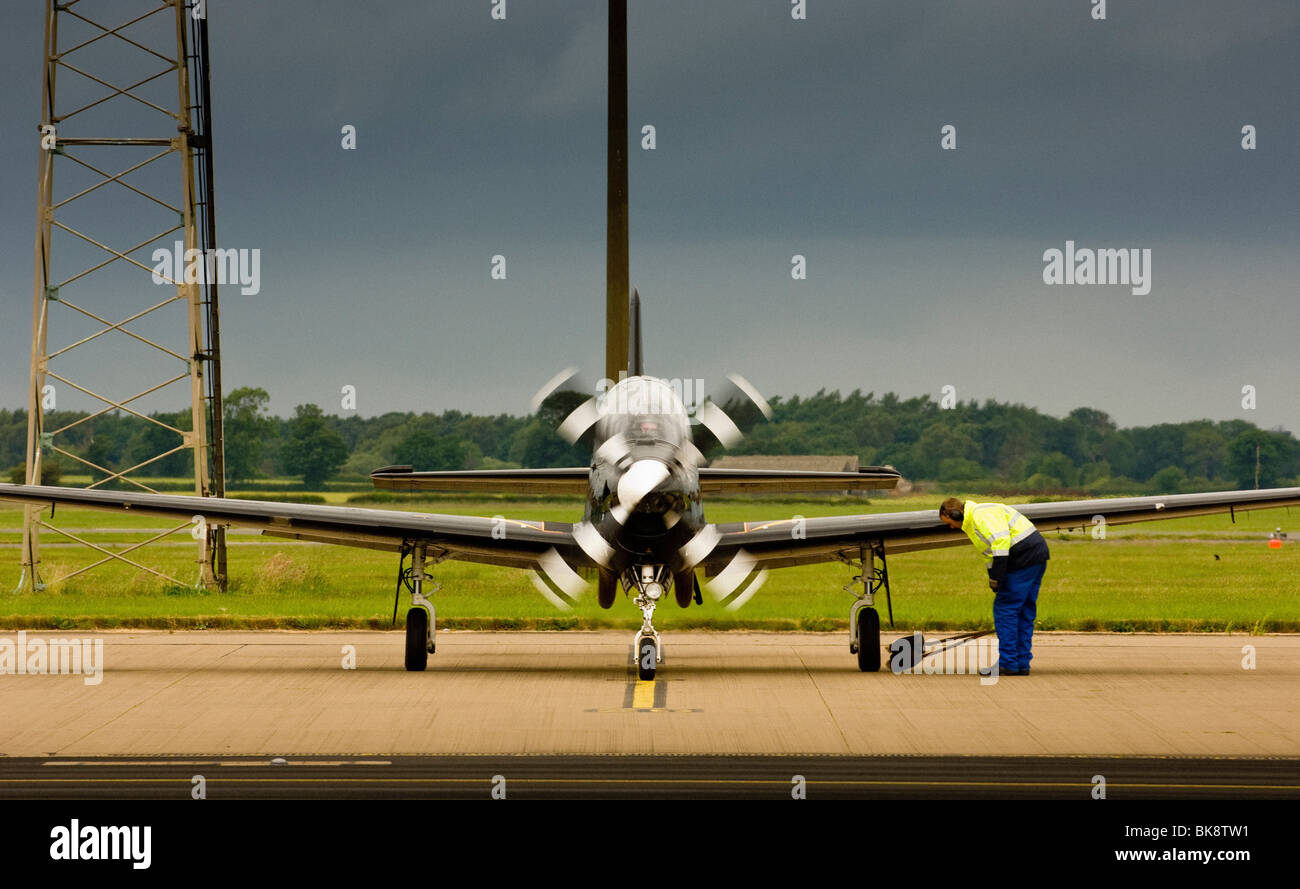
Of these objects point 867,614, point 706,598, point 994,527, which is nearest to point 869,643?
point 867,614

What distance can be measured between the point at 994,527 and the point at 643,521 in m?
3.79

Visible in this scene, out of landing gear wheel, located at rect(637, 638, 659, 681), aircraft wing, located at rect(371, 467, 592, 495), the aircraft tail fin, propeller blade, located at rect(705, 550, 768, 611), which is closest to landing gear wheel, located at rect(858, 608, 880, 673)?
propeller blade, located at rect(705, 550, 768, 611)

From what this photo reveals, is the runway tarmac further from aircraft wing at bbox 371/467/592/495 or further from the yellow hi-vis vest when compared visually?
aircraft wing at bbox 371/467/592/495

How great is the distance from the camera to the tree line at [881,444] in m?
61.5

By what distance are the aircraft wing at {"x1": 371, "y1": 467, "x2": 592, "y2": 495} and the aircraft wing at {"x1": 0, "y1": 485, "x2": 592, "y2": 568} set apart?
2.44 ft

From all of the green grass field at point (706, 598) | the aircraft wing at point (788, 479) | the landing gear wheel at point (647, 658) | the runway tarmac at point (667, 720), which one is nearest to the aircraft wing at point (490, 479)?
the aircraft wing at point (788, 479)

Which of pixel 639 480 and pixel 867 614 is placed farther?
pixel 867 614

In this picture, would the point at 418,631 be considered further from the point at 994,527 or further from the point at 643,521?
the point at 994,527

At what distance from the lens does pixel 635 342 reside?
54.9ft

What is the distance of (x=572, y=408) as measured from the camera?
1511 cm

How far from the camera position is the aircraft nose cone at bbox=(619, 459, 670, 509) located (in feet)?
41.4

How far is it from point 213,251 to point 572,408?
44.1ft

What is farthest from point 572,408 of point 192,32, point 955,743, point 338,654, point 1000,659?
point 192,32
